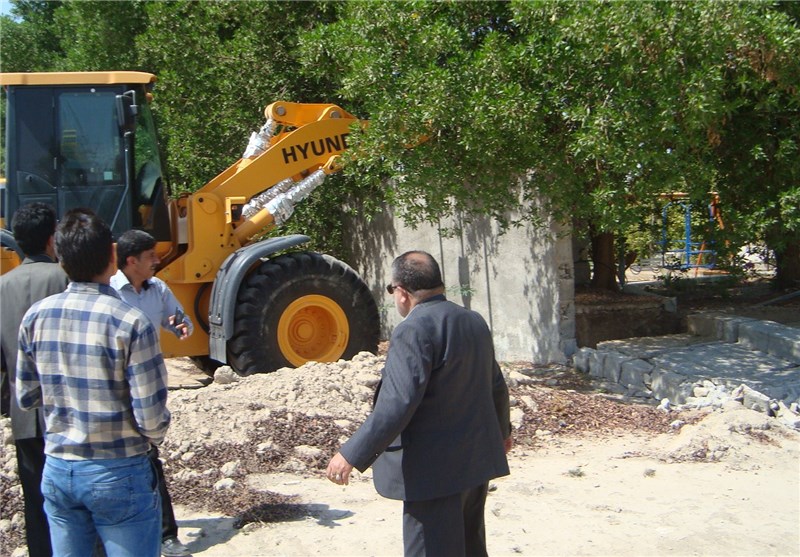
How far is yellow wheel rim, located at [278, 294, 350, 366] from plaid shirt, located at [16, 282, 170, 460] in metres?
5.38

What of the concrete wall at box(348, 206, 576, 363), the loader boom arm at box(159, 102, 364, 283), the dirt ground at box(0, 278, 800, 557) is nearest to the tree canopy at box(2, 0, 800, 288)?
the concrete wall at box(348, 206, 576, 363)

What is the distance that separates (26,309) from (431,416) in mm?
1771

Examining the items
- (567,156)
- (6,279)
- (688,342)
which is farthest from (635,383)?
(6,279)

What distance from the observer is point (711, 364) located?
826cm

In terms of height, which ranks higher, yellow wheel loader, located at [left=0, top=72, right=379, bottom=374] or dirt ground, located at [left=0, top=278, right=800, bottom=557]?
yellow wheel loader, located at [left=0, top=72, right=379, bottom=374]

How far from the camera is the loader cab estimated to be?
7703 millimetres

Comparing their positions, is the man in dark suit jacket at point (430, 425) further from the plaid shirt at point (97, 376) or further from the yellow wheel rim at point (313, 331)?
the yellow wheel rim at point (313, 331)

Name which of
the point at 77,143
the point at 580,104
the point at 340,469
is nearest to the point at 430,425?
the point at 340,469

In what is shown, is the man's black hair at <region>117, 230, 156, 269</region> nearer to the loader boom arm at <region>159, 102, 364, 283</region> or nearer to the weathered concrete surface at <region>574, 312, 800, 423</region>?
the loader boom arm at <region>159, 102, 364, 283</region>

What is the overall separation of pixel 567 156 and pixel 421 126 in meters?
1.35

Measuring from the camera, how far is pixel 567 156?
7.87 m

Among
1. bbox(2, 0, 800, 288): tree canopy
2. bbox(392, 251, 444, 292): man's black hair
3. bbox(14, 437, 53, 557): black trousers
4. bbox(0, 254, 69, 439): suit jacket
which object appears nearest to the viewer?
bbox(392, 251, 444, 292): man's black hair

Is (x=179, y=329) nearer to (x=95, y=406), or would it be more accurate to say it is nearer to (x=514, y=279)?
(x=95, y=406)

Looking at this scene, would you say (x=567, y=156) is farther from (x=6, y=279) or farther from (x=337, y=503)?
(x=6, y=279)
